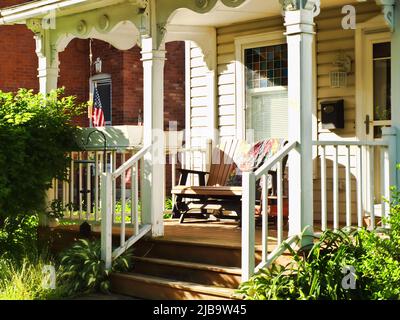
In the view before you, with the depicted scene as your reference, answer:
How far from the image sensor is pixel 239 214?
28.9 ft

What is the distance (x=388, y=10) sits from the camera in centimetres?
704

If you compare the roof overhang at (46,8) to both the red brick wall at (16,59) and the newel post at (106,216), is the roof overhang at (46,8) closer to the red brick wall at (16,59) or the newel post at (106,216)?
the newel post at (106,216)

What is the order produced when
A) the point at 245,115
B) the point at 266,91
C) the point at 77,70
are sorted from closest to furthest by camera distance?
the point at 266,91 < the point at 245,115 < the point at 77,70

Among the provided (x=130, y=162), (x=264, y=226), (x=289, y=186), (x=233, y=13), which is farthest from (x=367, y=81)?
(x=264, y=226)

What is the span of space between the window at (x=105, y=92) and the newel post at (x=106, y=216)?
26.1 ft

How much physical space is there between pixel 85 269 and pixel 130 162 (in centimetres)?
118

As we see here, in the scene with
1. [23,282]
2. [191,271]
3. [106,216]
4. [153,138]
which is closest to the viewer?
[23,282]

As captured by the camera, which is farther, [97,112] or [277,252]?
[97,112]

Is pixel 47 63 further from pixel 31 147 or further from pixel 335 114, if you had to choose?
pixel 335 114

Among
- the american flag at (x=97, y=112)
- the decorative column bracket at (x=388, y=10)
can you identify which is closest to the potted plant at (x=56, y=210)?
the decorative column bracket at (x=388, y=10)

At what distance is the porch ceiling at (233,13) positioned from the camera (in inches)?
351

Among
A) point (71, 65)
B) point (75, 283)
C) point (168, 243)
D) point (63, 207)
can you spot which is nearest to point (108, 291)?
point (75, 283)

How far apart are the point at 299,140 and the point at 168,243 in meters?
2.04

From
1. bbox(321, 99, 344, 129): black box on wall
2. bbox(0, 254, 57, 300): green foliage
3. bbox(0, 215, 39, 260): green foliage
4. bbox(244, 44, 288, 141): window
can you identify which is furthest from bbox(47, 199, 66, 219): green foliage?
bbox(321, 99, 344, 129): black box on wall
